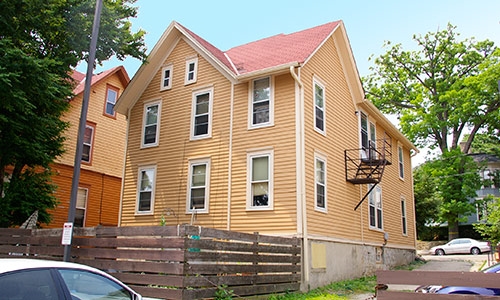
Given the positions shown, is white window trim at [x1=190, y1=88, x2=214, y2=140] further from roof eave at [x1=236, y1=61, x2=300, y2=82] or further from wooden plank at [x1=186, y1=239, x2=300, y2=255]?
wooden plank at [x1=186, y1=239, x2=300, y2=255]

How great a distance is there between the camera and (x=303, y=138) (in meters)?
14.7

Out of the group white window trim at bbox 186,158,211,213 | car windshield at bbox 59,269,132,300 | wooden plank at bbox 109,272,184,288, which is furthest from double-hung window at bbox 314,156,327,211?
car windshield at bbox 59,269,132,300

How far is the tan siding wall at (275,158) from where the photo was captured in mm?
14375

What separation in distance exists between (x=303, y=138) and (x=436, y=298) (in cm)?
854

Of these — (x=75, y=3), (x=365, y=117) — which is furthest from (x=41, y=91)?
(x=365, y=117)

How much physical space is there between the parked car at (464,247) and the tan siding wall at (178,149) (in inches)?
974

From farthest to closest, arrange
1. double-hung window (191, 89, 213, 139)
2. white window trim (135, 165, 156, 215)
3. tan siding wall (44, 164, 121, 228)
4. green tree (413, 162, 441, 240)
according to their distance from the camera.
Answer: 1. green tree (413, 162, 441, 240)
2. tan siding wall (44, 164, 121, 228)
3. white window trim (135, 165, 156, 215)
4. double-hung window (191, 89, 213, 139)

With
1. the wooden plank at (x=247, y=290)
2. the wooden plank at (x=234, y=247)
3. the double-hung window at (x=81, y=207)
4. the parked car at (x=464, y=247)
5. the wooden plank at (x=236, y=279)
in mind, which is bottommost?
the wooden plank at (x=247, y=290)

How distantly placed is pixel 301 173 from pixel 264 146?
1788mm

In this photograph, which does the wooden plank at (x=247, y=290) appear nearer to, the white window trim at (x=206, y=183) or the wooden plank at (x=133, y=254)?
the wooden plank at (x=133, y=254)

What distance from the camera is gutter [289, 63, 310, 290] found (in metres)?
13.6

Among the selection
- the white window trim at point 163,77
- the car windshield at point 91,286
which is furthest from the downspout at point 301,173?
the car windshield at point 91,286

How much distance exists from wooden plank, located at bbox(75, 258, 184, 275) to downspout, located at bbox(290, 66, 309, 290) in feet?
18.6

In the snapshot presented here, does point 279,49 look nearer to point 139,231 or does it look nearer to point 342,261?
point 342,261
